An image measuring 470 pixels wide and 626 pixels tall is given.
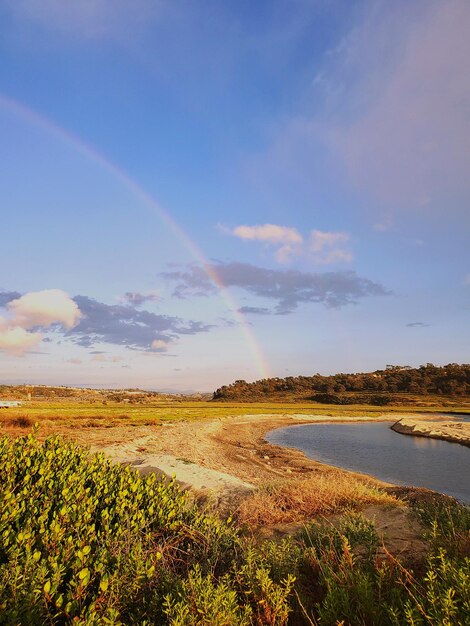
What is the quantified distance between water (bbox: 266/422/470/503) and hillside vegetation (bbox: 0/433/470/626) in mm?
22241

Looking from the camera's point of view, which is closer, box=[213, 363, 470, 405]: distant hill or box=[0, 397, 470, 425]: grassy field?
box=[0, 397, 470, 425]: grassy field

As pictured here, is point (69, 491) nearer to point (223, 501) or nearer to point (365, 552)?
point (365, 552)

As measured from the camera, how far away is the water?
28984mm

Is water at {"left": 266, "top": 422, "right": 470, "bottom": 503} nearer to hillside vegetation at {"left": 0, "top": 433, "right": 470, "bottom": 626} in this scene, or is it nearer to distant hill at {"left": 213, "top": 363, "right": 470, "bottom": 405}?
hillside vegetation at {"left": 0, "top": 433, "right": 470, "bottom": 626}

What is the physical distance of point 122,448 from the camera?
95.4 feet

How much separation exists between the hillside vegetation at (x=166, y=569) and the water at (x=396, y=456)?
22241 mm

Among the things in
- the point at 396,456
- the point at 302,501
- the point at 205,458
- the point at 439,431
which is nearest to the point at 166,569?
the point at 302,501

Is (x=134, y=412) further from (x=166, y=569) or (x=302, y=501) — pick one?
(x=166, y=569)

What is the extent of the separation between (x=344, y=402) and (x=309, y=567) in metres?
160

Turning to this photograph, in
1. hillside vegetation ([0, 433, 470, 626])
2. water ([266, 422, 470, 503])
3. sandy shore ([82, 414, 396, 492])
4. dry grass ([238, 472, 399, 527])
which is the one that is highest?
hillside vegetation ([0, 433, 470, 626])

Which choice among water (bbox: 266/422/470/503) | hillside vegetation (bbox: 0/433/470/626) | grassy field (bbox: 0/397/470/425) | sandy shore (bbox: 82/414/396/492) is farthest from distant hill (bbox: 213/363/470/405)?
hillside vegetation (bbox: 0/433/470/626)

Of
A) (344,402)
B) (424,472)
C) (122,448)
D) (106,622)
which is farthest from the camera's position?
(344,402)

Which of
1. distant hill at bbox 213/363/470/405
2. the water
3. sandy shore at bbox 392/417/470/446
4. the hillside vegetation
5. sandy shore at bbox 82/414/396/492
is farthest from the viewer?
distant hill at bbox 213/363/470/405

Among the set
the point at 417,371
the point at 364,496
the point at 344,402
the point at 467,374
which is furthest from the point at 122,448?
the point at 417,371
